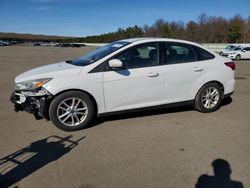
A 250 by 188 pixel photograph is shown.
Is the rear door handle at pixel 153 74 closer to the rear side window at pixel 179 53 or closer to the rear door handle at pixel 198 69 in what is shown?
the rear side window at pixel 179 53

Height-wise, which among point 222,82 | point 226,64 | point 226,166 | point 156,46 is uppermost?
point 156,46

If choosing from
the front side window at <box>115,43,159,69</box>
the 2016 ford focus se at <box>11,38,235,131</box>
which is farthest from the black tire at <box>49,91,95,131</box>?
the front side window at <box>115,43,159,69</box>

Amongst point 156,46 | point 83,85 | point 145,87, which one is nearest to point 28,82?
point 83,85

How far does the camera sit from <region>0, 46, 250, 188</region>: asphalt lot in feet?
11.1

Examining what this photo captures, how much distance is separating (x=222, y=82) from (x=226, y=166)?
2.86 m

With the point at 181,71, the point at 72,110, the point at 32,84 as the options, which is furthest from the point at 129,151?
the point at 181,71

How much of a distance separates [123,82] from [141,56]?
0.67 meters

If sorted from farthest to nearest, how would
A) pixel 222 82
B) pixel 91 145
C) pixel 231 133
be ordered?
1. pixel 222 82
2. pixel 231 133
3. pixel 91 145

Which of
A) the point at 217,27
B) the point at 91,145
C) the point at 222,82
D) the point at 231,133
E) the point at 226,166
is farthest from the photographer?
the point at 217,27

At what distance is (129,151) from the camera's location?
4.14 metres

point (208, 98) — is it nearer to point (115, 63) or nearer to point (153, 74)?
point (153, 74)

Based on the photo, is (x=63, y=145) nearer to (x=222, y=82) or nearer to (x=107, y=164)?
(x=107, y=164)

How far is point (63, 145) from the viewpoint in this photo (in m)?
4.38

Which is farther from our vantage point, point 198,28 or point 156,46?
point 198,28
